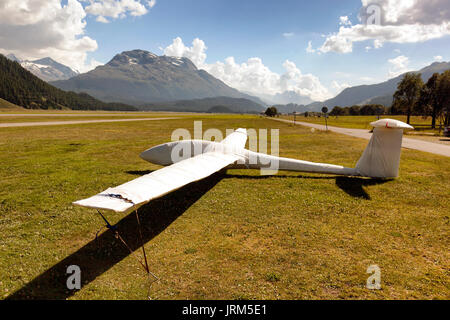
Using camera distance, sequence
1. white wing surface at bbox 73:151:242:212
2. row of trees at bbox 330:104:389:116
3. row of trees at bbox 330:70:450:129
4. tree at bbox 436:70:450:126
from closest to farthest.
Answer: white wing surface at bbox 73:151:242:212
tree at bbox 436:70:450:126
row of trees at bbox 330:70:450:129
row of trees at bbox 330:104:389:116

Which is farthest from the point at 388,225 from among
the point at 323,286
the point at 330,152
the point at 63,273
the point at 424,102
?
the point at 424,102

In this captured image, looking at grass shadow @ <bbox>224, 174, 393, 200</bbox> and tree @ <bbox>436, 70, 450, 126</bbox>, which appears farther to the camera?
tree @ <bbox>436, 70, 450, 126</bbox>

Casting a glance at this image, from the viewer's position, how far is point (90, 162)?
56.6ft

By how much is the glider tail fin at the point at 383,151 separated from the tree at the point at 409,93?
51310 mm

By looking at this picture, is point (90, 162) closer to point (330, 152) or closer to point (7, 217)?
point (7, 217)

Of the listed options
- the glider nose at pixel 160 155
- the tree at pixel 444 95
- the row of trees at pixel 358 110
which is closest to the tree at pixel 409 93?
the tree at pixel 444 95

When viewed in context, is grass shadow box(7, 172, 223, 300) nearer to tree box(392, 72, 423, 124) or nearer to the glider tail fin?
the glider tail fin

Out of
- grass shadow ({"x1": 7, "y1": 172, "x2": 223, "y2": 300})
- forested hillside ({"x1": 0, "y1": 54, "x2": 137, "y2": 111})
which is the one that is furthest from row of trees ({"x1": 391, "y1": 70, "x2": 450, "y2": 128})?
forested hillside ({"x1": 0, "y1": 54, "x2": 137, "y2": 111})

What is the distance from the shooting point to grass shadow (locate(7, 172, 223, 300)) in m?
5.47

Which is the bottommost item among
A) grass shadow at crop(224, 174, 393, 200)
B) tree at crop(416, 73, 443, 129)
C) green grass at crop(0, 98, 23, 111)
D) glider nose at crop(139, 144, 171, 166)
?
grass shadow at crop(224, 174, 393, 200)

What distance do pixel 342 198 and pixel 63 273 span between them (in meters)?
11.1

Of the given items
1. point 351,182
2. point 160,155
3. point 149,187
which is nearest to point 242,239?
point 149,187

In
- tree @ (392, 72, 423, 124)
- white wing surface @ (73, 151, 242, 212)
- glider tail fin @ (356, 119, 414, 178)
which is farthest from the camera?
tree @ (392, 72, 423, 124)

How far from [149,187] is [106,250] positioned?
8.49ft
